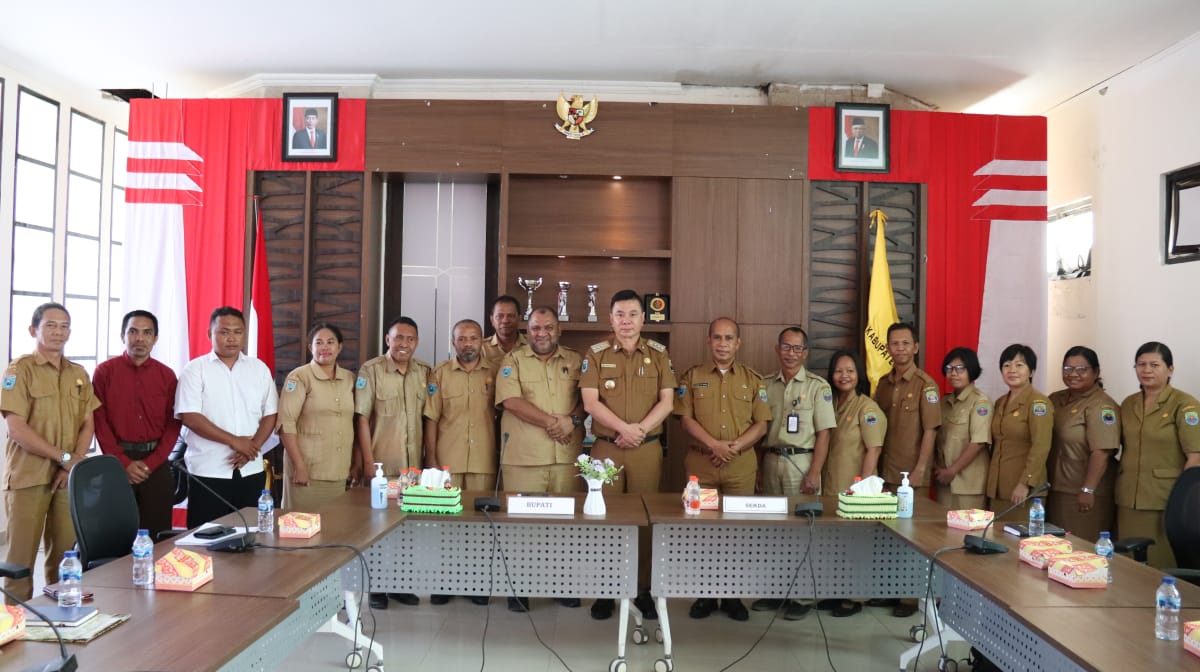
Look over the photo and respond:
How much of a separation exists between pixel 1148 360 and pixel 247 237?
5.85 metres

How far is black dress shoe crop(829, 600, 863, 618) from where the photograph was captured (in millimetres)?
4656

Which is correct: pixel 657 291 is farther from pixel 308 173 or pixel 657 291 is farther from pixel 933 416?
pixel 308 173

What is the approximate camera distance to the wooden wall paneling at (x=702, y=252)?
600cm

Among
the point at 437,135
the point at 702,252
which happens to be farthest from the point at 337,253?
the point at 702,252

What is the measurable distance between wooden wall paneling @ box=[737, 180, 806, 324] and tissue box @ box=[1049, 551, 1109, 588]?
335 cm

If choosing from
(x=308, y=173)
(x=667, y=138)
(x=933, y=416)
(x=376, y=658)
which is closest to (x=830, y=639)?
(x=933, y=416)

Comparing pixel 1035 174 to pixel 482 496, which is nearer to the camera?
pixel 482 496

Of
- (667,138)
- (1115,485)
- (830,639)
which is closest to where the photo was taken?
(830,639)

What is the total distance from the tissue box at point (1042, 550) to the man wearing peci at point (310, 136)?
5.18m

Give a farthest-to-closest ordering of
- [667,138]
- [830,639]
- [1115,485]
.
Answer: [667,138]
[1115,485]
[830,639]

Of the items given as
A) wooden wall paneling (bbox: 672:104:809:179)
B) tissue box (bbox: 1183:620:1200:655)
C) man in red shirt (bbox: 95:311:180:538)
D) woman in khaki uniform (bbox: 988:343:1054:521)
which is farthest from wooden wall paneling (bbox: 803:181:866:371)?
man in red shirt (bbox: 95:311:180:538)

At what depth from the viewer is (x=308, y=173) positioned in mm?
6109

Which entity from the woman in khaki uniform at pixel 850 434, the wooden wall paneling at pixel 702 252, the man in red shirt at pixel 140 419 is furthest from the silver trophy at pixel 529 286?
the man in red shirt at pixel 140 419

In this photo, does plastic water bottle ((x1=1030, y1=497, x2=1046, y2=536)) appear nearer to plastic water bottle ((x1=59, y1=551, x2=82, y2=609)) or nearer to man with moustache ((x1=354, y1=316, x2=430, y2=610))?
man with moustache ((x1=354, y1=316, x2=430, y2=610))
